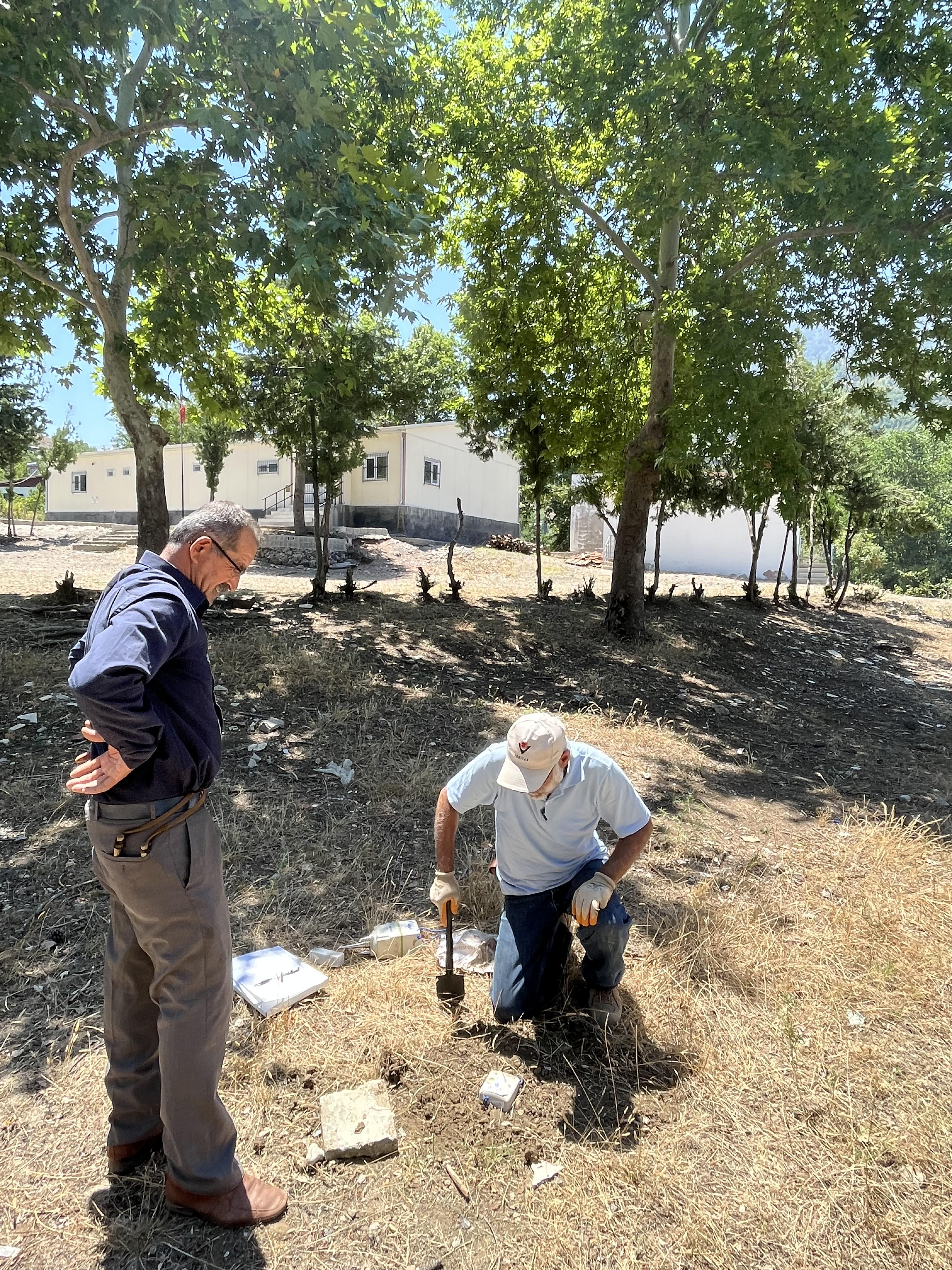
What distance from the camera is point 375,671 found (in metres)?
7.71

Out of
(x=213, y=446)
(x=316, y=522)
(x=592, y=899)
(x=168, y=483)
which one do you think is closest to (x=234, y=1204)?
(x=592, y=899)

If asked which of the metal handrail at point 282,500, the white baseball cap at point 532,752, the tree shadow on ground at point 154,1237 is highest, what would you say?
the metal handrail at point 282,500

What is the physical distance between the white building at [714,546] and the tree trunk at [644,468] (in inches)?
671

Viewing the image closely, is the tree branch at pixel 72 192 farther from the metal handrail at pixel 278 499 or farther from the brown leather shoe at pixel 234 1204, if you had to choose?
the metal handrail at pixel 278 499

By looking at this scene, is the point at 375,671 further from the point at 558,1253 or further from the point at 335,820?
the point at 558,1253

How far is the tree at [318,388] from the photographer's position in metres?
10.0

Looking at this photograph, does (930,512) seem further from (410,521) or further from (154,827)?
(154,827)

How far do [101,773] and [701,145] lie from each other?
7.79 m

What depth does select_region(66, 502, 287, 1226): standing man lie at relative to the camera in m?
1.69

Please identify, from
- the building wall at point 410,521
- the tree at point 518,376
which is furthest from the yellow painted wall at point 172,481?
the tree at point 518,376

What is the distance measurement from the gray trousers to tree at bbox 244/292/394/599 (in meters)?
6.42

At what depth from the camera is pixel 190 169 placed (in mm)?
6871

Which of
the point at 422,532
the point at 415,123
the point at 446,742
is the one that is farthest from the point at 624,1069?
the point at 422,532

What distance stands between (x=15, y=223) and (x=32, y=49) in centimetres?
381
